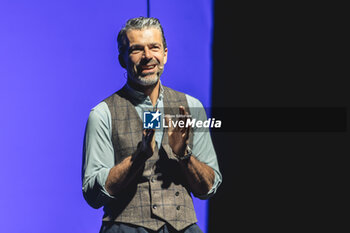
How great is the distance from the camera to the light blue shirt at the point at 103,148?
2.52 m

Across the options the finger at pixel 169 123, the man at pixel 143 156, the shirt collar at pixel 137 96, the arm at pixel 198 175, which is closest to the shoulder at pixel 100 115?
the man at pixel 143 156

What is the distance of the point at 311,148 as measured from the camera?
3.39 meters

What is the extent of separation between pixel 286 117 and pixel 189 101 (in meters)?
0.83

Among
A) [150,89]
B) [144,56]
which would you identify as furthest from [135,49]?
[150,89]

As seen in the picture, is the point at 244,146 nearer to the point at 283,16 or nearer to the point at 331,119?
the point at 331,119

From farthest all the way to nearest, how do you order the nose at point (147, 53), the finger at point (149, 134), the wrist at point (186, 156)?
the nose at point (147, 53)
the wrist at point (186, 156)
the finger at point (149, 134)

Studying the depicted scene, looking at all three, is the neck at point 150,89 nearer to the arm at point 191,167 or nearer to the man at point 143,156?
the man at point 143,156

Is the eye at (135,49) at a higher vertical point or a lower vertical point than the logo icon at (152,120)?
higher

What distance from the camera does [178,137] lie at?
2.48 meters

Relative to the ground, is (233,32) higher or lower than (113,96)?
higher

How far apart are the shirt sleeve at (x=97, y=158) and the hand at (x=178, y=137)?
0.26m

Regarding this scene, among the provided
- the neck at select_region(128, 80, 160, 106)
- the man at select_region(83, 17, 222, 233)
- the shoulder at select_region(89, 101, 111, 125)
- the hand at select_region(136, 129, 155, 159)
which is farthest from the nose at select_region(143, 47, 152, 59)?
the hand at select_region(136, 129, 155, 159)

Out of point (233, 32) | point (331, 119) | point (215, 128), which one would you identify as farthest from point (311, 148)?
point (233, 32)

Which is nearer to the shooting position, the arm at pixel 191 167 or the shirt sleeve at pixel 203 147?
the arm at pixel 191 167
